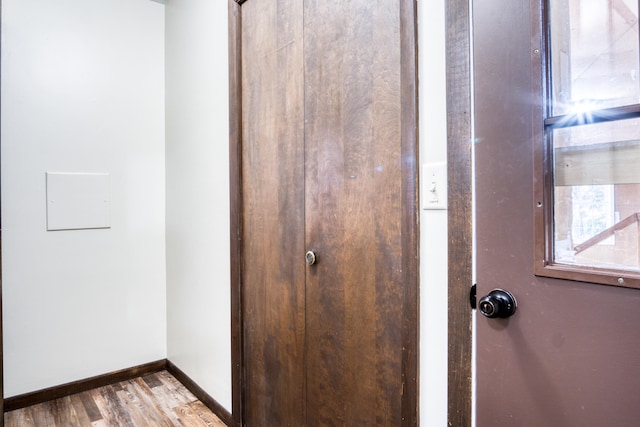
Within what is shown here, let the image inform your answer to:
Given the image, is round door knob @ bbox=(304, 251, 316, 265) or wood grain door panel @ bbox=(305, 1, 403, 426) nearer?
wood grain door panel @ bbox=(305, 1, 403, 426)

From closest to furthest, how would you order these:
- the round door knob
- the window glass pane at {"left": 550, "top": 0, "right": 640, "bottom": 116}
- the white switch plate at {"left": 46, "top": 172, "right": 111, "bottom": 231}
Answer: the window glass pane at {"left": 550, "top": 0, "right": 640, "bottom": 116}, the round door knob, the white switch plate at {"left": 46, "top": 172, "right": 111, "bottom": 231}

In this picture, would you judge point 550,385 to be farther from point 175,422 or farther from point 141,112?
point 141,112

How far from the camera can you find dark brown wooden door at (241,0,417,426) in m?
1.07

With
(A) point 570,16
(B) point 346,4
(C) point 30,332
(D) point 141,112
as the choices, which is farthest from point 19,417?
(A) point 570,16

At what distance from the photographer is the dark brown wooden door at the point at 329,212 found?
42.1 inches

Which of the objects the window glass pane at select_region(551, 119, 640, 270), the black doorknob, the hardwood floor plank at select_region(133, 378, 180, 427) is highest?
the window glass pane at select_region(551, 119, 640, 270)

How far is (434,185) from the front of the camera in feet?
3.22

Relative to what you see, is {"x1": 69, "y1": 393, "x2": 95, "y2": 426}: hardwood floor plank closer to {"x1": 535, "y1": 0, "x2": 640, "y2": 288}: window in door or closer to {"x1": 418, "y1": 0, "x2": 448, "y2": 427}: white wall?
{"x1": 418, "y1": 0, "x2": 448, "y2": 427}: white wall

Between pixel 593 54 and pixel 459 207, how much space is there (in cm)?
40

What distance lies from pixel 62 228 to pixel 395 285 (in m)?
2.06

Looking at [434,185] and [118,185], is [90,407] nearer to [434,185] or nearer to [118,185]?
[118,185]

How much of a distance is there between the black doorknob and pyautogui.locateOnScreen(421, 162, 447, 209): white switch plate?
0.80 ft

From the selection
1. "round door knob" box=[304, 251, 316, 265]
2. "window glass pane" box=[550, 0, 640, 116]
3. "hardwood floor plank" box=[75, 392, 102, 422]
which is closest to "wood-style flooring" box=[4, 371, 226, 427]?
"hardwood floor plank" box=[75, 392, 102, 422]

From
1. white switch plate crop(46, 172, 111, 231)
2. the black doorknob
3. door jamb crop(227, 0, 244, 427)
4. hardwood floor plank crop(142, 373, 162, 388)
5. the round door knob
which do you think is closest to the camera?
the black doorknob
